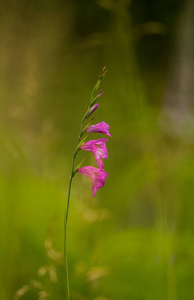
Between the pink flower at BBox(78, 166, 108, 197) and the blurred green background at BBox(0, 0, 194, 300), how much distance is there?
17 centimetres

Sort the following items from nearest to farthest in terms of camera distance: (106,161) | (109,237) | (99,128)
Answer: (99,128) < (109,237) < (106,161)

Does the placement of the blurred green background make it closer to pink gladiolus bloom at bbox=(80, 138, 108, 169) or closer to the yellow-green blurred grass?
the yellow-green blurred grass

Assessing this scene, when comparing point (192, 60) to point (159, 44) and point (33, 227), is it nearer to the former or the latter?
point (159, 44)

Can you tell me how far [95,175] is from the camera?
1.55 ft

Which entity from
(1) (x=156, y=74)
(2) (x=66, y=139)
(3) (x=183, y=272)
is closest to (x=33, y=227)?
(3) (x=183, y=272)

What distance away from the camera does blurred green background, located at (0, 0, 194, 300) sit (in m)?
0.81

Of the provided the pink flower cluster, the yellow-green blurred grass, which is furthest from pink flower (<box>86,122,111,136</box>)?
the yellow-green blurred grass

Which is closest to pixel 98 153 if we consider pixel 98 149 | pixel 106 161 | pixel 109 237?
pixel 98 149

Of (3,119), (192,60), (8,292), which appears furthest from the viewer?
(192,60)

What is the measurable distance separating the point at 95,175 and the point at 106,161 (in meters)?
1.23

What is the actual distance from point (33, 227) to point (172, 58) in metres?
1.22

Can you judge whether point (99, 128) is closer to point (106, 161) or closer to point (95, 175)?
point (95, 175)

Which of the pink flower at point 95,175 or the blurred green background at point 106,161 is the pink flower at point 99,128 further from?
the blurred green background at point 106,161

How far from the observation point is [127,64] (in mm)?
867
